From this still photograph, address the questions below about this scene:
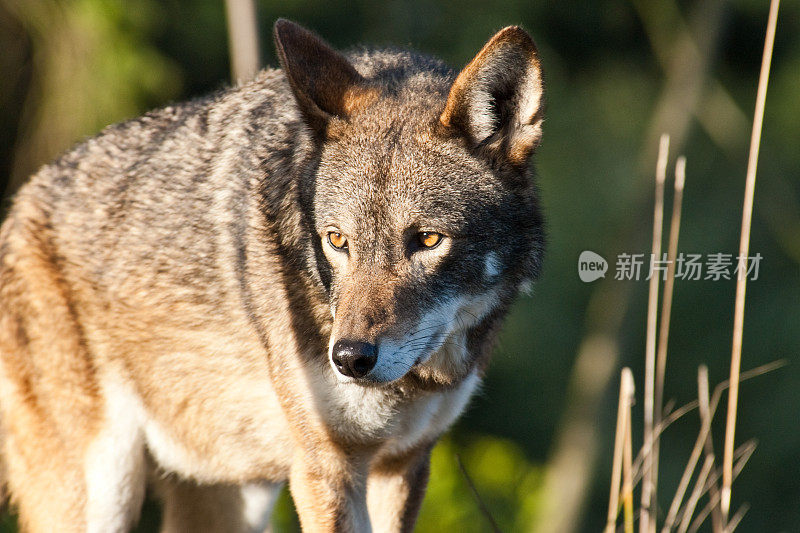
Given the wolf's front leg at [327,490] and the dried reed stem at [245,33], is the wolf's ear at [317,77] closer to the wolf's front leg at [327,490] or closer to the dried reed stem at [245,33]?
the wolf's front leg at [327,490]

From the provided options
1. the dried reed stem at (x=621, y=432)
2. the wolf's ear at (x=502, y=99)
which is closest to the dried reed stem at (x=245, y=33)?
the wolf's ear at (x=502, y=99)

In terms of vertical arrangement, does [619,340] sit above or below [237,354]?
below

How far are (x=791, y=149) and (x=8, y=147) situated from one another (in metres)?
9.31

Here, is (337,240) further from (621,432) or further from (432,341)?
(621,432)

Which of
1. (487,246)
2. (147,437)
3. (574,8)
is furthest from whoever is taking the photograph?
(574,8)

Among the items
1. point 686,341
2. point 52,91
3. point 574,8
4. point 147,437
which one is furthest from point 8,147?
point 686,341

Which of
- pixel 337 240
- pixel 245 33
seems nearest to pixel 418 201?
pixel 337 240

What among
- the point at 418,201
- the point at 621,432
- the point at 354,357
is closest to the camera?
the point at 354,357

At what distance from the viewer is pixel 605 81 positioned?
12805mm

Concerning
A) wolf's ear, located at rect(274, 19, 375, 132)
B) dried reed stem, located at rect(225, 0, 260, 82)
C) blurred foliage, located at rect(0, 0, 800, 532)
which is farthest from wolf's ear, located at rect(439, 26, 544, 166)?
blurred foliage, located at rect(0, 0, 800, 532)

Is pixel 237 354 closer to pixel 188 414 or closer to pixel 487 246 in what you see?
pixel 188 414

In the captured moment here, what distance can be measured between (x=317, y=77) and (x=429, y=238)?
721 millimetres

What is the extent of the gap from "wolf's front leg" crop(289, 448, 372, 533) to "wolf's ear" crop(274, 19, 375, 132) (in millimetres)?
1187

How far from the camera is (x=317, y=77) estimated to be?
3.45 metres
